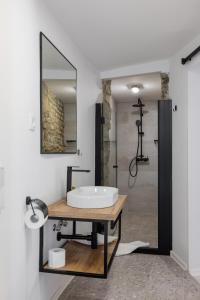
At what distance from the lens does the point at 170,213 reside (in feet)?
10.2

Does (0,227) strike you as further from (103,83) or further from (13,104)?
(103,83)

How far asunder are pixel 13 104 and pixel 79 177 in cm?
143

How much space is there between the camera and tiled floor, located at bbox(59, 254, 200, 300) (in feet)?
7.45

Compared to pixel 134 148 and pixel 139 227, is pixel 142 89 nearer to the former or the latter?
pixel 134 148

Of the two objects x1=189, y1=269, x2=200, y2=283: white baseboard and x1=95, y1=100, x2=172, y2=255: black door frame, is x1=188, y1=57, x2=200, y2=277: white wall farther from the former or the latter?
x1=95, y1=100, x2=172, y2=255: black door frame

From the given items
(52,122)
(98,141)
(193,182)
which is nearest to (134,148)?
(98,141)

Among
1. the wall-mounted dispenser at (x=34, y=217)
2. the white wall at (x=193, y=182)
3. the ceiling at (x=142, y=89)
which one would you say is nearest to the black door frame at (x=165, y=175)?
the white wall at (x=193, y=182)

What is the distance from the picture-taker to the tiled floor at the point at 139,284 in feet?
7.45

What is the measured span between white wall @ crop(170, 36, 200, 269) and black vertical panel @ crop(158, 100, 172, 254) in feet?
0.22

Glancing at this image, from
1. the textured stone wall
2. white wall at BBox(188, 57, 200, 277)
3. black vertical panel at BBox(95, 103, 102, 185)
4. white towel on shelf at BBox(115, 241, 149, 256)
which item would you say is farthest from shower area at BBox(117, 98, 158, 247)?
the textured stone wall

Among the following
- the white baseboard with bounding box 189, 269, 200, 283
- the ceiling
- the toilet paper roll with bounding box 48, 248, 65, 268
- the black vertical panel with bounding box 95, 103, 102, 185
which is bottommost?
the white baseboard with bounding box 189, 269, 200, 283

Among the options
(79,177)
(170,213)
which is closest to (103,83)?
(79,177)

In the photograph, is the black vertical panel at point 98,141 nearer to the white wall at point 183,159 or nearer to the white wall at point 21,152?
the white wall at point 183,159

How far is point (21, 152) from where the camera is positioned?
1620mm
